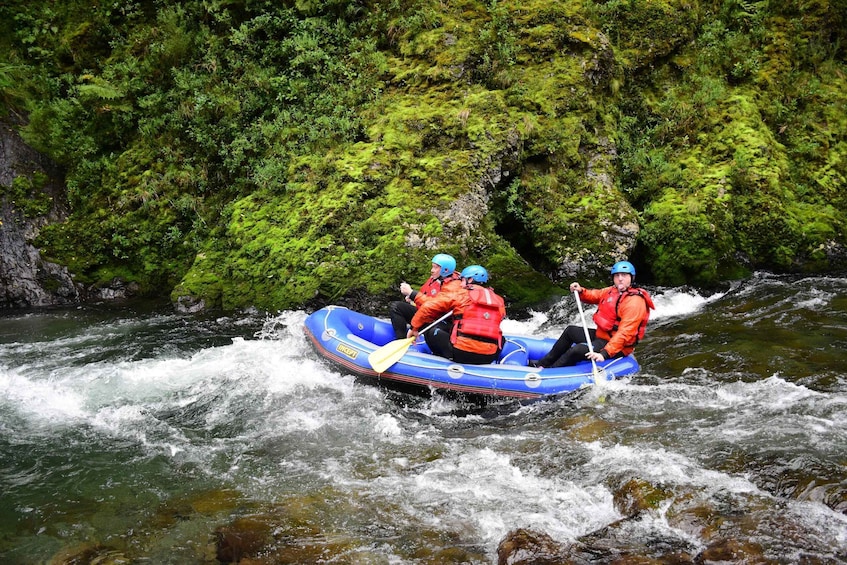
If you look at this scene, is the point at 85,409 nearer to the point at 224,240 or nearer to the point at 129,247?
the point at 224,240

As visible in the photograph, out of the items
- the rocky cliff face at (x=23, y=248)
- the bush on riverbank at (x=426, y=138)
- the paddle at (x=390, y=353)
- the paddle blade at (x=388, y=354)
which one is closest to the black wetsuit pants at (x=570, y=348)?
the paddle at (x=390, y=353)

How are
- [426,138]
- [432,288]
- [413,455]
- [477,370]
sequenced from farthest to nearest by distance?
1. [426,138]
2. [432,288]
3. [477,370]
4. [413,455]

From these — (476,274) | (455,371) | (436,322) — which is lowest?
(455,371)

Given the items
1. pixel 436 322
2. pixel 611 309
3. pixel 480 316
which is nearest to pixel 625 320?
pixel 611 309

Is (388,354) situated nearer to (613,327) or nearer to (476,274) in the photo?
(476,274)

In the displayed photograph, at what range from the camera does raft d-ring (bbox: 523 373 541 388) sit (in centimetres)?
695

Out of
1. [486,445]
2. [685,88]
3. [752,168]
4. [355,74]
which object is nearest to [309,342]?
[486,445]

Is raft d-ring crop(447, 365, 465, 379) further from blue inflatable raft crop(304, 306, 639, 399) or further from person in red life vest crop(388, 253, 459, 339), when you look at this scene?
person in red life vest crop(388, 253, 459, 339)

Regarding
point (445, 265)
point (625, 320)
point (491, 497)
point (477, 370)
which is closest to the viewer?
point (491, 497)

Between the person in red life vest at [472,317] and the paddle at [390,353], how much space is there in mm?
197

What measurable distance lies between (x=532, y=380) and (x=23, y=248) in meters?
10.5

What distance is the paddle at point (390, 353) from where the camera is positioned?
7.30m

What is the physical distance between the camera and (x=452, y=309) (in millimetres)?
7516

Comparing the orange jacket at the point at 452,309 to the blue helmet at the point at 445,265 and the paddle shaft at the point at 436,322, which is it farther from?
the blue helmet at the point at 445,265
